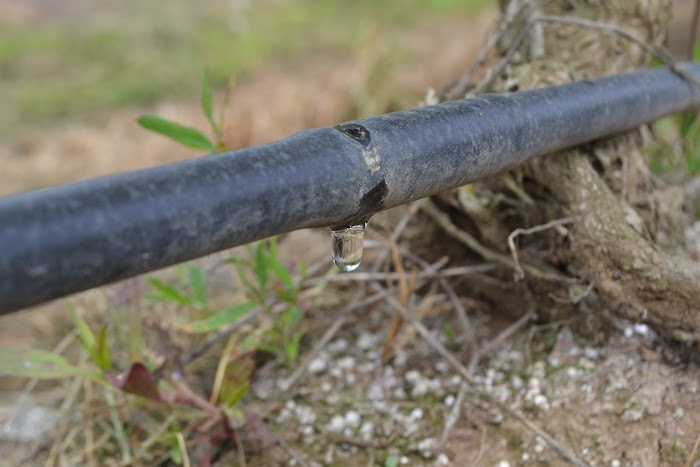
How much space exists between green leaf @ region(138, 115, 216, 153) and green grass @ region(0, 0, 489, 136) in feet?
9.80

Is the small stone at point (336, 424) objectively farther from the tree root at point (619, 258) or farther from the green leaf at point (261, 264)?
the tree root at point (619, 258)

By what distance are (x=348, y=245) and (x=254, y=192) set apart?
0.93 feet

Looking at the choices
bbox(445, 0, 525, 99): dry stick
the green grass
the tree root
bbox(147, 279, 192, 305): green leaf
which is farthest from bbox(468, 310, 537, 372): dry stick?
the green grass

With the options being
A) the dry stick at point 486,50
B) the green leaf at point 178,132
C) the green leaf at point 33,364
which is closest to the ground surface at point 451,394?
the green leaf at point 33,364

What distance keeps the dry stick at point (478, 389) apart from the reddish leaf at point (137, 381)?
1.92 feet

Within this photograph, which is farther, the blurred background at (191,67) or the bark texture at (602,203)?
the blurred background at (191,67)

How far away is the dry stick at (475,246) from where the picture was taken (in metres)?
1.46

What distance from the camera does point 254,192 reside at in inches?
31.6

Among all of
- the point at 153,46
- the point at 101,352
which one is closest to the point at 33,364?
the point at 101,352

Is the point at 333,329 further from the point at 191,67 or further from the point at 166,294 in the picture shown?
the point at 191,67

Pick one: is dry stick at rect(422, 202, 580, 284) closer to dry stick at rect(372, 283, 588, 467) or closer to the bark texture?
the bark texture

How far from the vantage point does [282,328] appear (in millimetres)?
1583

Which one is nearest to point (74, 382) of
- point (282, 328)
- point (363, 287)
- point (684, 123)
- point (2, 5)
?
point (282, 328)

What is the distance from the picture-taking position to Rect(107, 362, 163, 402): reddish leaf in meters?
1.32
